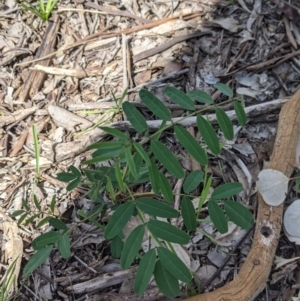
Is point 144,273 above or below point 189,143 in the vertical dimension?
below

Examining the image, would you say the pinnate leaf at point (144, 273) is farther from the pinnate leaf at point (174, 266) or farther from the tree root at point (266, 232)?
the tree root at point (266, 232)

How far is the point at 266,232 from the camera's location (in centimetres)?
184

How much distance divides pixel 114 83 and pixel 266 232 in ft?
3.37

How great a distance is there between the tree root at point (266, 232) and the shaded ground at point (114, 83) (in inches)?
2.4

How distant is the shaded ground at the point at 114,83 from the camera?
1872 mm

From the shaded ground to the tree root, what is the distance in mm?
62

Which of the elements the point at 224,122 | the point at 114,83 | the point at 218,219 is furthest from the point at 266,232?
the point at 114,83

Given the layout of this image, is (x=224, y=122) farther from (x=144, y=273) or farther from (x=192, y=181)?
(x=144, y=273)

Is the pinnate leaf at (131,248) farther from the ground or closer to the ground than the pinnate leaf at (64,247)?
farther from the ground

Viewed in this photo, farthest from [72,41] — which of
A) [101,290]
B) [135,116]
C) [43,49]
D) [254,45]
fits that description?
[101,290]

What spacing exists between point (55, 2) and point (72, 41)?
236mm

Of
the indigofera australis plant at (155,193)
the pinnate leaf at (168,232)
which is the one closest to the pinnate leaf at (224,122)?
the indigofera australis plant at (155,193)

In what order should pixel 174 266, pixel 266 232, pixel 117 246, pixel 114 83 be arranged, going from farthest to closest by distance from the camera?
1. pixel 114 83
2. pixel 266 232
3. pixel 117 246
4. pixel 174 266

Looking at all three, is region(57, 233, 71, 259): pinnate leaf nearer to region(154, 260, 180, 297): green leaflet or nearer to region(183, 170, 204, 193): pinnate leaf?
region(154, 260, 180, 297): green leaflet
